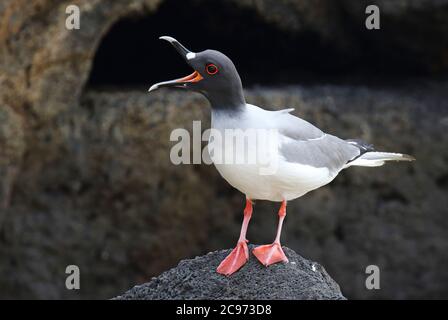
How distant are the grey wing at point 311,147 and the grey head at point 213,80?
0.23 meters

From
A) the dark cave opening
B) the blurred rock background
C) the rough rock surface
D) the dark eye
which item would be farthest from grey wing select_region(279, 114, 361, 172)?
the dark cave opening

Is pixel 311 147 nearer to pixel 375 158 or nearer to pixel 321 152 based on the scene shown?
pixel 321 152

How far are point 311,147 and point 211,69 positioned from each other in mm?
520

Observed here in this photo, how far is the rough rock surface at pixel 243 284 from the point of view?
317 centimetres

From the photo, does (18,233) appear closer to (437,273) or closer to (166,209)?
(166,209)

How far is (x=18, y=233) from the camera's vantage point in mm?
5227

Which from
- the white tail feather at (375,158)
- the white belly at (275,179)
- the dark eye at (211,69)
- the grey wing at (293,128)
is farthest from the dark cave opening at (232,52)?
the dark eye at (211,69)

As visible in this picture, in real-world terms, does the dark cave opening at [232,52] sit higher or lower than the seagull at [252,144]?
higher

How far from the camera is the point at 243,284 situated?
322 cm

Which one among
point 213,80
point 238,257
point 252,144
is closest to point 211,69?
point 213,80

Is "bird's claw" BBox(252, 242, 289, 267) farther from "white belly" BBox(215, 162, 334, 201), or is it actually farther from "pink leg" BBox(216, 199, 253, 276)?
"white belly" BBox(215, 162, 334, 201)

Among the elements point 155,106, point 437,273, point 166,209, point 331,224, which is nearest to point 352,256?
point 331,224

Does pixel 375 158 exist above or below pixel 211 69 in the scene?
below

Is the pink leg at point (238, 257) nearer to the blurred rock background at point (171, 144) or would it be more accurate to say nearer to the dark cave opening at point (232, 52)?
the blurred rock background at point (171, 144)
